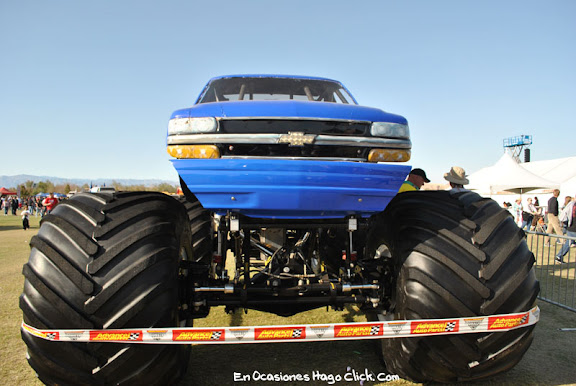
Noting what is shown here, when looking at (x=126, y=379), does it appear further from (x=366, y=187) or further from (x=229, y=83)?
(x=229, y=83)

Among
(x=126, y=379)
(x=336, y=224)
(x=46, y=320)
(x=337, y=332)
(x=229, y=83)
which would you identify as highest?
(x=229, y=83)

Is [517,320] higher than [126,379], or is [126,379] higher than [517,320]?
[517,320]

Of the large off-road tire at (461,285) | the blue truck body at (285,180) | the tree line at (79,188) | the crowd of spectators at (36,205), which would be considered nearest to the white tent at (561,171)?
the tree line at (79,188)

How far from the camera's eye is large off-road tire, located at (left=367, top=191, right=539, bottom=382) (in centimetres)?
272

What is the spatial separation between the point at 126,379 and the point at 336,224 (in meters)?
1.83

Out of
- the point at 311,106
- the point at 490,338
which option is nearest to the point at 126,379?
the point at 311,106

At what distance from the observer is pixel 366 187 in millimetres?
2748

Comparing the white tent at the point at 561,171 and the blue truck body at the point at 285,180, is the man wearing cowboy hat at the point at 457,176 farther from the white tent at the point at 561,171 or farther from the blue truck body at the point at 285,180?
the white tent at the point at 561,171

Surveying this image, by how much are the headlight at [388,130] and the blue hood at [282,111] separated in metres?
0.04

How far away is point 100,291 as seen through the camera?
96.2 inches

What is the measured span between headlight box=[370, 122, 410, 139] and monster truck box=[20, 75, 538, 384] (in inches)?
0.4

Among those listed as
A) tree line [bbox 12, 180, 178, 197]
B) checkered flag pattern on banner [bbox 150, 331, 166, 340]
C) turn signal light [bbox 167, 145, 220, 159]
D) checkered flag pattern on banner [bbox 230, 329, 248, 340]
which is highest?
turn signal light [bbox 167, 145, 220, 159]

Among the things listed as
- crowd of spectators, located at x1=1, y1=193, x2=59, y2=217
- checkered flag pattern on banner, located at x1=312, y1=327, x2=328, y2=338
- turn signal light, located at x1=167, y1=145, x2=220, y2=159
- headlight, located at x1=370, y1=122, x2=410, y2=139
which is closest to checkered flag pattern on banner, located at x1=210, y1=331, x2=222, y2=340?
checkered flag pattern on banner, located at x1=312, y1=327, x2=328, y2=338

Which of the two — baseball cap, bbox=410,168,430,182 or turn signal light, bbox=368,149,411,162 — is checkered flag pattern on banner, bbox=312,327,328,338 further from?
baseball cap, bbox=410,168,430,182
